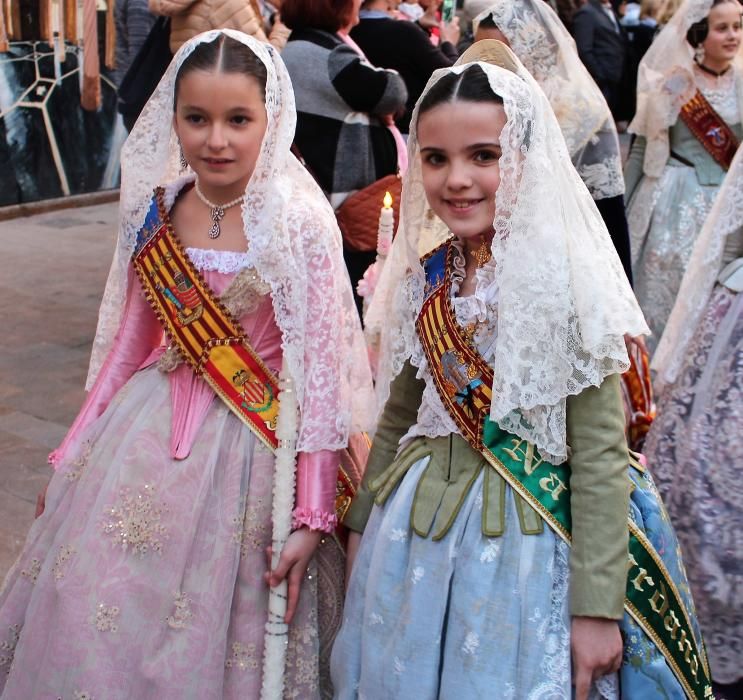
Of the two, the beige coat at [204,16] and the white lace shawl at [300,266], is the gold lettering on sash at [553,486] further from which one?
the beige coat at [204,16]

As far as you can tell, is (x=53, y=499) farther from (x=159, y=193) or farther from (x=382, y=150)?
(x=382, y=150)

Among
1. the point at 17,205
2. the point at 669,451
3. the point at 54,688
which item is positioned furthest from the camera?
the point at 17,205

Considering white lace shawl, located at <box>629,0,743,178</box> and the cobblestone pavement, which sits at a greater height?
white lace shawl, located at <box>629,0,743,178</box>

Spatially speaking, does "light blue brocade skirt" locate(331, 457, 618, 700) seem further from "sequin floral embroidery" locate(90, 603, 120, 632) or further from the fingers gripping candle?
"sequin floral embroidery" locate(90, 603, 120, 632)

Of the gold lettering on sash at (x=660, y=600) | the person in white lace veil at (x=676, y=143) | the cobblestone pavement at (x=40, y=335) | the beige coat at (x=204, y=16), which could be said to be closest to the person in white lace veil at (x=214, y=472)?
the gold lettering on sash at (x=660, y=600)

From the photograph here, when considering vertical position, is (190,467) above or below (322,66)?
below

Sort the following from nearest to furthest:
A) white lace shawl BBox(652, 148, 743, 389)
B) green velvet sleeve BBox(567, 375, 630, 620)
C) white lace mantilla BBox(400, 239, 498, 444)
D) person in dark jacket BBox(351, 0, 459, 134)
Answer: green velvet sleeve BBox(567, 375, 630, 620) < white lace mantilla BBox(400, 239, 498, 444) < white lace shawl BBox(652, 148, 743, 389) < person in dark jacket BBox(351, 0, 459, 134)

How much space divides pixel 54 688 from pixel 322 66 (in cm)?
283

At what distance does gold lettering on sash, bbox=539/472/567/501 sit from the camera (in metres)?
2.08

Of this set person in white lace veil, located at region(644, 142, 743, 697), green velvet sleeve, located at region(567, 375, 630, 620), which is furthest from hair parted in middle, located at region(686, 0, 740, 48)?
green velvet sleeve, located at region(567, 375, 630, 620)

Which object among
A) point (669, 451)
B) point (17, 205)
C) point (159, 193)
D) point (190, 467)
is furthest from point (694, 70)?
point (17, 205)

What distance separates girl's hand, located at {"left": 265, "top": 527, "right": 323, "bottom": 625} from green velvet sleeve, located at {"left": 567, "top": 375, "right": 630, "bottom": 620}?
2.04ft

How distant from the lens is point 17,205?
→ 934 cm

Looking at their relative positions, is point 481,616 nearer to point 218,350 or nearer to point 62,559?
point 218,350
